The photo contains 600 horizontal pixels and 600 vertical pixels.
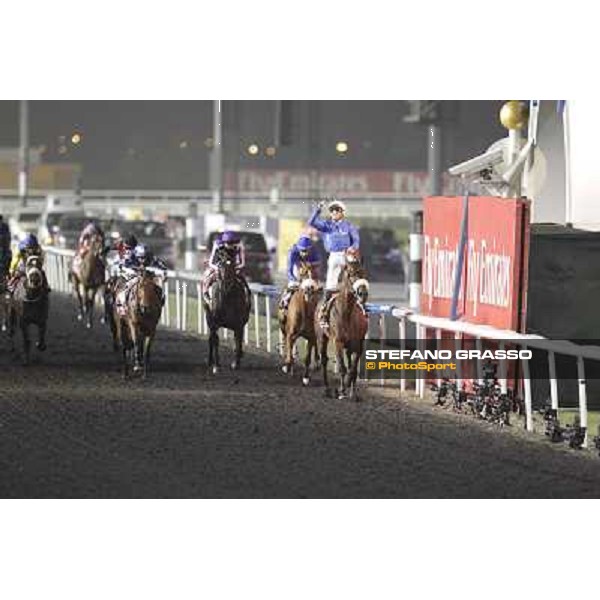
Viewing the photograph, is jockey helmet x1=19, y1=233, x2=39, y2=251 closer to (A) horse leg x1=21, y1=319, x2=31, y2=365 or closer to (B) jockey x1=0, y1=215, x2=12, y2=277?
(A) horse leg x1=21, y1=319, x2=31, y2=365


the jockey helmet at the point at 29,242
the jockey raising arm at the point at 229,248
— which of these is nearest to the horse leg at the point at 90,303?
the jockey helmet at the point at 29,242

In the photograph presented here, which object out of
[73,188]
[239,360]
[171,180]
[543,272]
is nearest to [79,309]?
[171,180]

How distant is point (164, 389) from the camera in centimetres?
2080

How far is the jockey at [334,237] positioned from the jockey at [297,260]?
1.80 feet

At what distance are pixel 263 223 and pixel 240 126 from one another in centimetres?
2477

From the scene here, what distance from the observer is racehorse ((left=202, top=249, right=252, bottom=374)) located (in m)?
21.7

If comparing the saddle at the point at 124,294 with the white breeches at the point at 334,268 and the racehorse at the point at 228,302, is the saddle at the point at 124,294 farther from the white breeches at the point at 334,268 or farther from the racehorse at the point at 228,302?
the white breeches at the point at 334,268

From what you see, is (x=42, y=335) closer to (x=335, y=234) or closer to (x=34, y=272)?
(x=34, y=272)

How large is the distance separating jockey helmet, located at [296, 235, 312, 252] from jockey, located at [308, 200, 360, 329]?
0.48m

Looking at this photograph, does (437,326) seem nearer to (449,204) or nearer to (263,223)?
(449,204)

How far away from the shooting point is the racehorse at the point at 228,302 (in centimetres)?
2170

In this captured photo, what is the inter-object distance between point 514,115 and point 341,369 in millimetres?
3103

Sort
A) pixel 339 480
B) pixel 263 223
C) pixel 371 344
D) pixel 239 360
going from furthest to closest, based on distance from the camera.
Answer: pixel 263 223, pixel 371 344, pixel 239 360, pixel 339 480

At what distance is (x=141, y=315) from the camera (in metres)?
21.9
